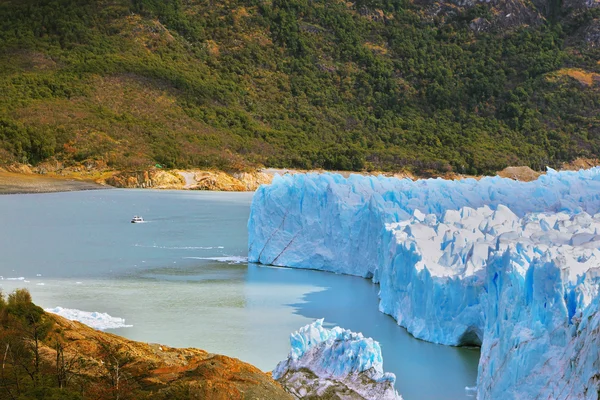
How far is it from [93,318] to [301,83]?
2298 inches

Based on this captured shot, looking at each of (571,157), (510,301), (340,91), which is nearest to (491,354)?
(510,301)

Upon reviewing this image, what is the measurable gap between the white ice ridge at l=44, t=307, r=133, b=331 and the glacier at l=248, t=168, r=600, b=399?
3764 millimetres

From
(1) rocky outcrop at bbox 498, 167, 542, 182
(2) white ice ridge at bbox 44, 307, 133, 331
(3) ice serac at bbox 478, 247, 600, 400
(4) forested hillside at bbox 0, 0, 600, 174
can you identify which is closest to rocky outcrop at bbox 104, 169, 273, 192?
(4) forested hillside at bbox 0, 0, 600, 174

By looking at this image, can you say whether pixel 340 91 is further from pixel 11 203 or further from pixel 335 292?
pixel 335 292

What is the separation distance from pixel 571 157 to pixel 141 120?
1182 inches

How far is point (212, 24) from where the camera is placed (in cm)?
7275

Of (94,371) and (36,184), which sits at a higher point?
(94,371)

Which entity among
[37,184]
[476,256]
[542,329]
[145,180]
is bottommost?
[37,184]

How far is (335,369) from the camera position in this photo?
789 cm

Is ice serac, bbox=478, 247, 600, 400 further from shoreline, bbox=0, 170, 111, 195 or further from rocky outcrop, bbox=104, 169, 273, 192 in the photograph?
rocky outcrop, bbox=104, 169, 273, 192

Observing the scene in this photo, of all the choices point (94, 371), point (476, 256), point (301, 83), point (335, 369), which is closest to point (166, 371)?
point (94, 371)

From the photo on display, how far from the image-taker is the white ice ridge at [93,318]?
11586 millimetres

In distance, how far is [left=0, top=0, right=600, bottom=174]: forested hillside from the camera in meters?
57.6

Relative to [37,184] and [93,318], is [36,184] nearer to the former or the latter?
[37,184]
